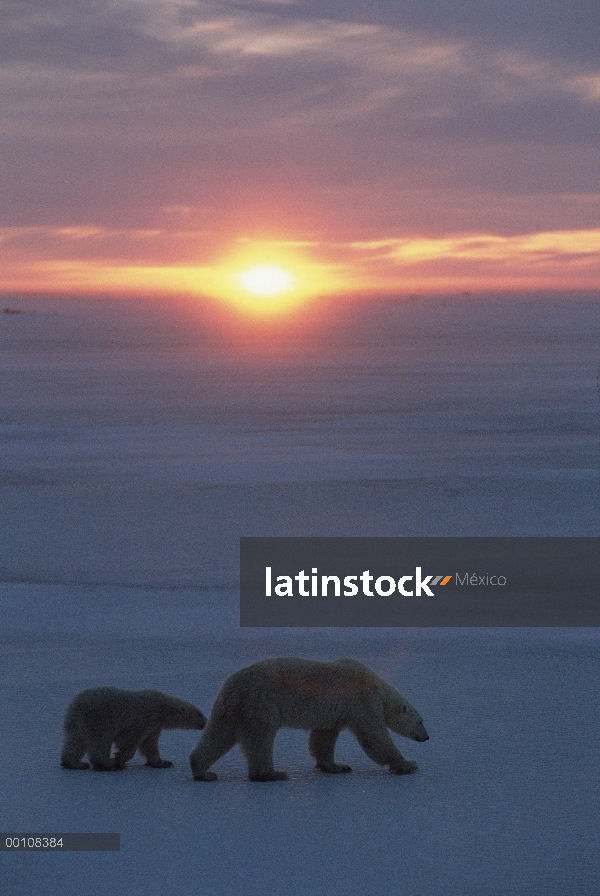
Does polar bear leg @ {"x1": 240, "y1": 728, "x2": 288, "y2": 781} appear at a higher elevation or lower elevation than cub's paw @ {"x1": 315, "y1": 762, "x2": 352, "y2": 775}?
higher

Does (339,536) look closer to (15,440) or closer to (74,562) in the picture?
(74,562)

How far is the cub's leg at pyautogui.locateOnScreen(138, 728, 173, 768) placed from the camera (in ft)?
15.9

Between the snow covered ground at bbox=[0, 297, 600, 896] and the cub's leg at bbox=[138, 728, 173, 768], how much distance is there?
4cm

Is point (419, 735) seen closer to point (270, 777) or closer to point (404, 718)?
point (404, 718)

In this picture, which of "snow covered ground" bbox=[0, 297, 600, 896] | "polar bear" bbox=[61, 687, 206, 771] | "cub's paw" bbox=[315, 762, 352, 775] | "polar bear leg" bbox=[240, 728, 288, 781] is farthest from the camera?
"cub's paw" bbox=[315, 762, 352, 775]

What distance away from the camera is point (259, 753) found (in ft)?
15.1

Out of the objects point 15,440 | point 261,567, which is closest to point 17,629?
point 261,567

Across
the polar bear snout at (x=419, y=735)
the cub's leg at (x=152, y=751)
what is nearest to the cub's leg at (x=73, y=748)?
the cub's leg at (x=152, y=751)

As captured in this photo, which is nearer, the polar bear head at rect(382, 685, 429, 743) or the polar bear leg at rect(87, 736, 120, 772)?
the polar bear leg at rect(87, 736, 120, 772)

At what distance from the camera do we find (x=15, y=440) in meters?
15.8

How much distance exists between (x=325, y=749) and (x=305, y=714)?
0.24 m

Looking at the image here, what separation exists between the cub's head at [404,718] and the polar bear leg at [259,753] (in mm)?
514

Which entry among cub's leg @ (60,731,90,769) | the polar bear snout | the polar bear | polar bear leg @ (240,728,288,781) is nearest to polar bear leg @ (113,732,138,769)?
the polar bear

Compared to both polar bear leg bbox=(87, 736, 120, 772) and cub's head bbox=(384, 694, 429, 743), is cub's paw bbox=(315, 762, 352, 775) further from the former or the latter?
polar bear leg bbox=(87, 736, 120, 772)
